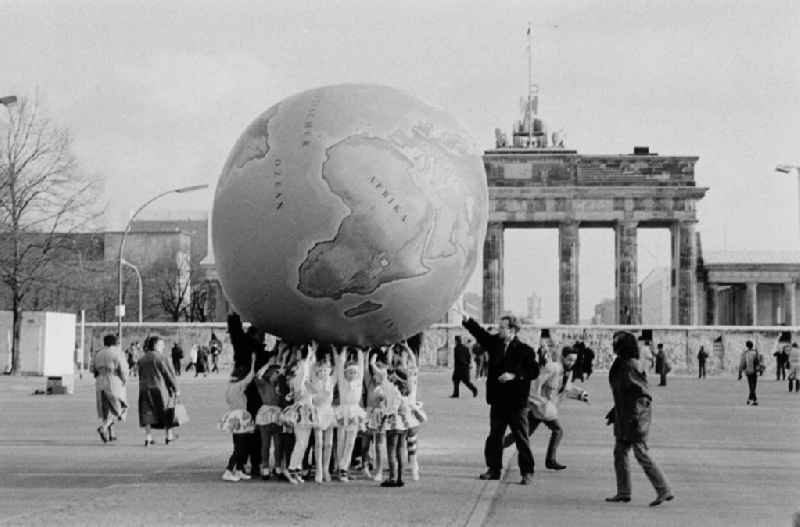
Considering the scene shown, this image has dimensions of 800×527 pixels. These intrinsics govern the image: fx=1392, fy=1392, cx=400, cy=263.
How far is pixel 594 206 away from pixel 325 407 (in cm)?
7462

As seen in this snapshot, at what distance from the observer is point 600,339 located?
6862 centimetres

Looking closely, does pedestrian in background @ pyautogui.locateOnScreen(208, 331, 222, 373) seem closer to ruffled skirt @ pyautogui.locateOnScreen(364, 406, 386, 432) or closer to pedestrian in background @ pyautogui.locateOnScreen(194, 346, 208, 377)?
pedestrian in background @ pyautogui.locateOnScreen(194, 346, 208, 377)

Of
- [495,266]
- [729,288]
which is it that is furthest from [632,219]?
[729,288]

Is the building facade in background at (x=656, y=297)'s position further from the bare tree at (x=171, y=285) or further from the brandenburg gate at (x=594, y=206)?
the bare tree at (x=171, y=285)

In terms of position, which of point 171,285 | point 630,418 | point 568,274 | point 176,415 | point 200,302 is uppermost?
point 568,274

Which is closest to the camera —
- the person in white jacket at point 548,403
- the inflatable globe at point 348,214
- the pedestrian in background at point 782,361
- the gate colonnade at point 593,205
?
the inflatable globe at point 348,214

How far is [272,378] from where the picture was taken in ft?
42.8

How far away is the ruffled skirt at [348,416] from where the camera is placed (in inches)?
511

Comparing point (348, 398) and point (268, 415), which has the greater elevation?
point (348, 398)

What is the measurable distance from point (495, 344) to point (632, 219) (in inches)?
2888

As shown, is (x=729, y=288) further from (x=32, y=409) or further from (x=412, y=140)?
(x=412, y=140)

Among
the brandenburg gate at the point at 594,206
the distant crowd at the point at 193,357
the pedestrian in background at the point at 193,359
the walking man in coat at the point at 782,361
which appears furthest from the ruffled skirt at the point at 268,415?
the brandenburg gate at the point at 594,206

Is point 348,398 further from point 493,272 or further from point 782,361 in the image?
point 493,272

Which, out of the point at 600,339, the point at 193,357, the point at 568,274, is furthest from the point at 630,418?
the point at 568,274
